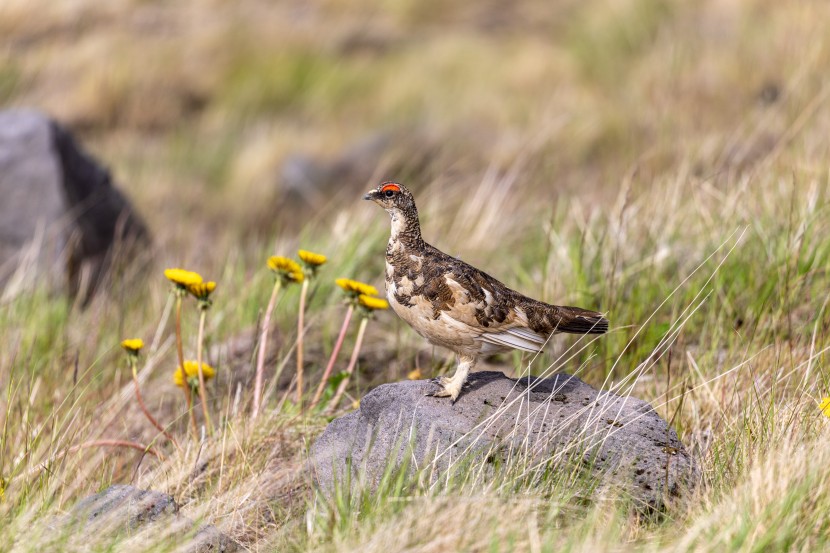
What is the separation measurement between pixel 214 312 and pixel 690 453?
2.89 metres

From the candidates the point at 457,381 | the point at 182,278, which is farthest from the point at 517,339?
the point at 182,278

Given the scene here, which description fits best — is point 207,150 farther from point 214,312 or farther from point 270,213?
point 214,312

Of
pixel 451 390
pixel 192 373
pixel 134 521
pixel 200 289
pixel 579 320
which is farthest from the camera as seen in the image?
pixel 192 373

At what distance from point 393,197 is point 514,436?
A: 0.87 metres

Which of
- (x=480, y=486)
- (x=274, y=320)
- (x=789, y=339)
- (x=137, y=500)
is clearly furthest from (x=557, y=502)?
(x=274, y=320)

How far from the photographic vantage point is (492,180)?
7047mm

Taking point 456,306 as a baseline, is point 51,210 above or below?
below

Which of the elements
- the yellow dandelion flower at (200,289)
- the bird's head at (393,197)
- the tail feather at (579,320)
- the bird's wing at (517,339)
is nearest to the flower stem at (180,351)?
the yellow dandelion flower at (200,289)

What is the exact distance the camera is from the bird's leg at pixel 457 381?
3248 mm

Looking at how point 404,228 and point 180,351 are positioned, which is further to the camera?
point 180,351

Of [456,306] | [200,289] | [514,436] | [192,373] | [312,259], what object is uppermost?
[456,306]

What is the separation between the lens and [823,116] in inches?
283

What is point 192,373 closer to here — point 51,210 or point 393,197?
point 393,197

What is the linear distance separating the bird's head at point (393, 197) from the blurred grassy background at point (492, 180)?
97 centimetres
